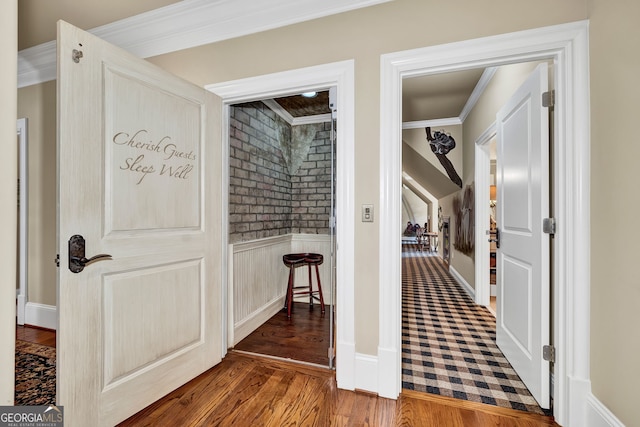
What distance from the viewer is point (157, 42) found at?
89.9 inches

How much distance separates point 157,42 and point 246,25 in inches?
31.0

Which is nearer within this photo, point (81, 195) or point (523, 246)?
point (81, 195)

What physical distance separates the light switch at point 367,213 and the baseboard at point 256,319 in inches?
61.0

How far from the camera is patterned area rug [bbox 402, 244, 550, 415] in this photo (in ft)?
5.96

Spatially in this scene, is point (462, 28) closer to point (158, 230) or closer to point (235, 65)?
point (235, 65)

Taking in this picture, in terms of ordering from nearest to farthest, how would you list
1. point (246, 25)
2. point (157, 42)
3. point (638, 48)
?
point (638, 48) → point (246, 25) → point (157, 42)

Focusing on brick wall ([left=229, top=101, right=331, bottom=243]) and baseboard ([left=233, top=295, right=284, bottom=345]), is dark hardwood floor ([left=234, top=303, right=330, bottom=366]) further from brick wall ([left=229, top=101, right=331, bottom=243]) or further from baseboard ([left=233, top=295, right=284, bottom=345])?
brick wall ([left=229, top=101, right=331, bottom=243])


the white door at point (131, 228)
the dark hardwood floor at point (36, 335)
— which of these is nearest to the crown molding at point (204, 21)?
the white door at point (131, 228)

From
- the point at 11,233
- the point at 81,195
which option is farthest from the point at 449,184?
the point at 11,233

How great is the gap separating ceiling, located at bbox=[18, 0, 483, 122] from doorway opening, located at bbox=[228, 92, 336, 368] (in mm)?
52

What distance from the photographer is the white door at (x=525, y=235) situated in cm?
165

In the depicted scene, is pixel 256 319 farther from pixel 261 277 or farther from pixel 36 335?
pixel 36 335

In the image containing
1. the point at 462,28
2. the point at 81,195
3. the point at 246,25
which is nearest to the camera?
the point at 81,195

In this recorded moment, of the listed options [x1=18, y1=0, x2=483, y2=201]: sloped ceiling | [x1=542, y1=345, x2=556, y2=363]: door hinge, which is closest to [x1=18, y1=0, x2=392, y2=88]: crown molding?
[x1=18, y1=0, x2=483, y2=201]: sloped ceiling
